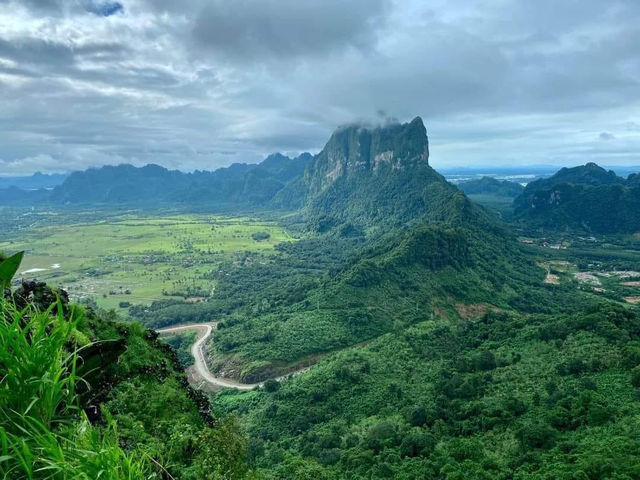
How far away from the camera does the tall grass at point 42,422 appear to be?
135 inches

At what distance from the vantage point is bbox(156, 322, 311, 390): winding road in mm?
55997

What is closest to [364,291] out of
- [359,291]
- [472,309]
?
[359,291]

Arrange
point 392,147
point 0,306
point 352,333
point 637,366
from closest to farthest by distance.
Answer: point 0,306
point 637,366
point 352,333
point 392,147

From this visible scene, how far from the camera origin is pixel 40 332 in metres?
3.97

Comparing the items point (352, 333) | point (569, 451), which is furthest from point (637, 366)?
point (352, 333)

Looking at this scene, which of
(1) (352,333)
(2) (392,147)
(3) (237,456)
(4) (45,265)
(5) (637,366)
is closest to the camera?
(3) (237,456)

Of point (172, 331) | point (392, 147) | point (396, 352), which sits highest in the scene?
point (392, 147)

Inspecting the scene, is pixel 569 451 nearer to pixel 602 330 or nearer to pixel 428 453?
pixel 428 453

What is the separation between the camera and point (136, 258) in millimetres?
143625

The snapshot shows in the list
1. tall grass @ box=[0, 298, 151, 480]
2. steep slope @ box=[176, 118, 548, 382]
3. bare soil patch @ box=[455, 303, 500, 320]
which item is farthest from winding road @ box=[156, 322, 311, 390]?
tall grass @ box=[0, 298, 151, 480]

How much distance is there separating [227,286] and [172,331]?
1181 inches

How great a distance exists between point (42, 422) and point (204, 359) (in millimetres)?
63875

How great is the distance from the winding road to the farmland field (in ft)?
61.0

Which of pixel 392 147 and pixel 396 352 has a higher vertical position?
pixel 392 147
